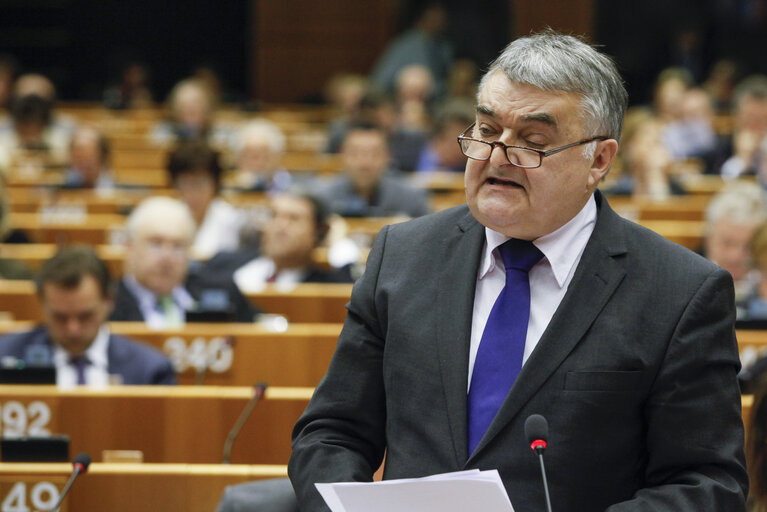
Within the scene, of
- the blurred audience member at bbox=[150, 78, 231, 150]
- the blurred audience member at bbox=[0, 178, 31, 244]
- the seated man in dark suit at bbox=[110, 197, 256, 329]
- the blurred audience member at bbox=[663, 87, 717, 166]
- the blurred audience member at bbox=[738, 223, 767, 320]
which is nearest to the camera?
the blurred audience member at bbox=[738, 223, 767, 320]

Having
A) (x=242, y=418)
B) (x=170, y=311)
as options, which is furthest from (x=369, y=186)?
(x=242, y=418)

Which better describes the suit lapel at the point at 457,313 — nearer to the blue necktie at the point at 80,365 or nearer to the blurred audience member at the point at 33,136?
the blue necktie at the point at 80,365

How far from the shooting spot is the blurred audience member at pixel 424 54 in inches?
488

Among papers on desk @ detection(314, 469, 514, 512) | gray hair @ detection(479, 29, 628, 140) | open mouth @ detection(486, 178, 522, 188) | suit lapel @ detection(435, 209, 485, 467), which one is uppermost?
gray hair @ detection(479, 29, 628, 140)

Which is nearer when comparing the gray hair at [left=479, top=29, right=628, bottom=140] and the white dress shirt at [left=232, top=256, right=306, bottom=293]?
the gray hair at [left=479, top=29, right=628, bottom=140]

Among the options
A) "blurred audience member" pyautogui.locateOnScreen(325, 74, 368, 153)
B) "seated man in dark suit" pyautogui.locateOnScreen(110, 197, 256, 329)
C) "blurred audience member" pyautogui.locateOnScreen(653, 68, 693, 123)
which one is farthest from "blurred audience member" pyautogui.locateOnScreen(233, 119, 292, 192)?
"blurred audience member" pyautogui.locateOnScreen(653, 68, 693, 123)

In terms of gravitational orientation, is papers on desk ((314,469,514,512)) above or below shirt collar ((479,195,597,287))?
below

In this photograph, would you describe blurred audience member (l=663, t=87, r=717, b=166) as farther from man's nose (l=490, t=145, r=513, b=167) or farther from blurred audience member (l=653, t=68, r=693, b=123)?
man's nose (l=490, t=145, r=513, b=167)

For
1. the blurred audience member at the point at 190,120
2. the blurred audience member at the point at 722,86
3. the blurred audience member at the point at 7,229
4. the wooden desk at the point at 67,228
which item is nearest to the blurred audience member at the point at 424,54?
the blurred audience member at the point at 190,120

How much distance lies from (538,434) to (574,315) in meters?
0.24

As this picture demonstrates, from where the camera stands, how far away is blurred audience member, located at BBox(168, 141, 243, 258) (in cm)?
660

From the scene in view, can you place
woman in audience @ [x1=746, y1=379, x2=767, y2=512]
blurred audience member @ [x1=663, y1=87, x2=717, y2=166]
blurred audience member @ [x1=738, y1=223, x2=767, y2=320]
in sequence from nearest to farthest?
woman in audience @ [x1=746, y1=379, x2=767, y2=512] < blurred audience member @ [x1=738, y1=223, x2=767, y2=320] < blurred audience member @ [x1=663, y1=87, x2=717, y2=166]

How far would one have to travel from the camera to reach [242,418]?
324cm

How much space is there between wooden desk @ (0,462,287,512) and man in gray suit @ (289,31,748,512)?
793 millimetres
